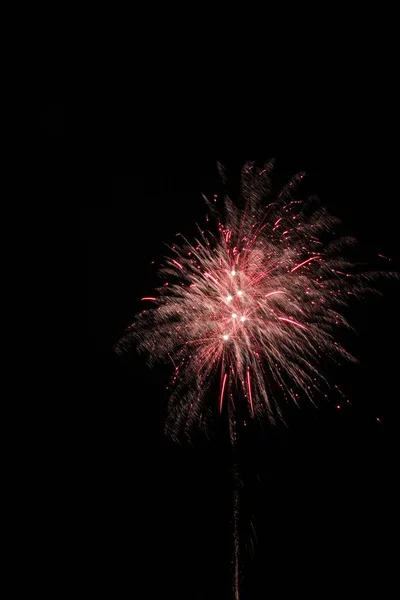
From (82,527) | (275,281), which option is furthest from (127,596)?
(275,281)

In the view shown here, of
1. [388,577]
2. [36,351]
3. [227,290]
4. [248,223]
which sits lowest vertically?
[388,577]

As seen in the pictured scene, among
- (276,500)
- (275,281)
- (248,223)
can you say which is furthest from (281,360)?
(276,500)

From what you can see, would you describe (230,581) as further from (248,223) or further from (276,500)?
(248,223)

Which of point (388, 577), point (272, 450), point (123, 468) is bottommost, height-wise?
point (388, 577)

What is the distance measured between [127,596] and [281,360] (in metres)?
9.78

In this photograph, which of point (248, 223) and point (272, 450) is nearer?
point (248, 223)

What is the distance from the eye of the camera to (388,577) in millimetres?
13211

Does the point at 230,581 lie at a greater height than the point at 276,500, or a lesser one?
lesser

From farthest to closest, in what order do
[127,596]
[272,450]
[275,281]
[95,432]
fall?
[95,432] < [272,450] < [127,596] < [275,281]

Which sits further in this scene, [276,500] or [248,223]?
[276,500]

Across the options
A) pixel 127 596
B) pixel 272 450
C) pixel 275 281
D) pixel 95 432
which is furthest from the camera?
pixel 95 432

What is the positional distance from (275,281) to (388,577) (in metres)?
10.9

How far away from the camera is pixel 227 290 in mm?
7074

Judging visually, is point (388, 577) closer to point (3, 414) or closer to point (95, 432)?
point (95, 432)
